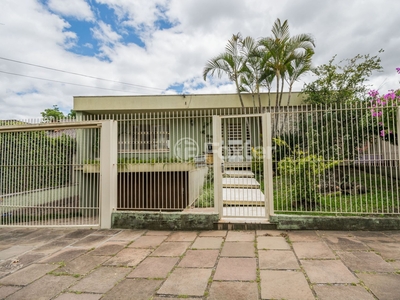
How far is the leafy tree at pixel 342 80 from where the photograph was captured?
31.4 ft

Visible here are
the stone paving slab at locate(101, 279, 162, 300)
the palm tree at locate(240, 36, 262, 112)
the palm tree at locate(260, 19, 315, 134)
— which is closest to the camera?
the stone paving slab at locate(101, 279, 162, 300)

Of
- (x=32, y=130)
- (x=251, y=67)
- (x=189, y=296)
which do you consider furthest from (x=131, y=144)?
(x=251, y=67)

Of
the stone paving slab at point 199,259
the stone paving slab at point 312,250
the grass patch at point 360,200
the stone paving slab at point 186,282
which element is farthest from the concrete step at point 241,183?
the stone paving slab at point 186,282

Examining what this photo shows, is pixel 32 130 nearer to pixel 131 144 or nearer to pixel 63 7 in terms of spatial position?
pixel 131 144

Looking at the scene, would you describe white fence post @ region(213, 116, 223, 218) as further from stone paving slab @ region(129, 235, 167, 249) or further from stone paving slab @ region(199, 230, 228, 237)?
stone paving slab @ region(129, 235, 167, 249)

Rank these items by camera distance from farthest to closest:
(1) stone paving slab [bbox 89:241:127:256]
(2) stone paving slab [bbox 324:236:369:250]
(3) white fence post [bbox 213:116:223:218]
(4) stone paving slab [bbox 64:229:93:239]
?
(3) white fence post [bbox 213:116:223:218]
(4) stone paving slab [bbox 64:229:93:239]
(1) stone paving slab [bbox 89:241:127:256]
(2) stone paving slab [bbox 324:236:369:250]

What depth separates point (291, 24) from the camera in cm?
920

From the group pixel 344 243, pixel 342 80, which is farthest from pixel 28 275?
pixel 342 80

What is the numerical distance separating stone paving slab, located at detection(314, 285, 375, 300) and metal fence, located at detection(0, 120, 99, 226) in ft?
14.7

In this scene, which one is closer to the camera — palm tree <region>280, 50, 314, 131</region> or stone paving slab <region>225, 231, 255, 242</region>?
stone paving slab <region>225, 231, 255, 242</region>

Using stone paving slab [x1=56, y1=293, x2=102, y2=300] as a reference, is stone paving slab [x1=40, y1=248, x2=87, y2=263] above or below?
below

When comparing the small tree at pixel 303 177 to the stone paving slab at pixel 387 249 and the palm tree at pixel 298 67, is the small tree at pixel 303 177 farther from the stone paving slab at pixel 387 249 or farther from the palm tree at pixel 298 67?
the palm tree at pixel 298 67

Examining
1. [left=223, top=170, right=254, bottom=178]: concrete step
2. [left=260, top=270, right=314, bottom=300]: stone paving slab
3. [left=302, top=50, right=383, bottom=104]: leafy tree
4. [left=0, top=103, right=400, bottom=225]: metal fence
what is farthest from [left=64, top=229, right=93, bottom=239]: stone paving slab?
[left=302, top=50, right=383, bottom=104]: leafy tree

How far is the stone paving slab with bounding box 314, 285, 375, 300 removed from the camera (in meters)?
2.27
